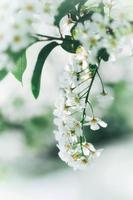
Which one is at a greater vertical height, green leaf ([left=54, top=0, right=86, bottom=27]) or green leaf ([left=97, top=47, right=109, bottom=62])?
green leaf ([left=54, top=0, right=86, bottom=27])

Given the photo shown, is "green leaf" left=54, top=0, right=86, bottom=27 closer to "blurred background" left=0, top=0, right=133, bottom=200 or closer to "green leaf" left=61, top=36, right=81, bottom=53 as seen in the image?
"green leaf" left=61, top=36, right=81, bottom=53

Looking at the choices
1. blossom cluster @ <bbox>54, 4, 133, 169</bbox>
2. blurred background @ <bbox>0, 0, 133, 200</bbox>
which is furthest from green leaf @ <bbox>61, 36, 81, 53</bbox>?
blurred background @ <bbox>0, 0, 133, 200</bbox>

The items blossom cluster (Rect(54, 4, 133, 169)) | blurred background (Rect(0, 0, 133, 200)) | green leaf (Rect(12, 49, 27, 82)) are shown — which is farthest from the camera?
blurred background (Rect(0, 0, 133, 200))

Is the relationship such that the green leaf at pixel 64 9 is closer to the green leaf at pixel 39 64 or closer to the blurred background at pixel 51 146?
the green leaf at pixel 39 64

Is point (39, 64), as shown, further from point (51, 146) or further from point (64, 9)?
point (51, 146)

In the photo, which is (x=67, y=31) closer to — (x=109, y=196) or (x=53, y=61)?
(x=109, y=196)

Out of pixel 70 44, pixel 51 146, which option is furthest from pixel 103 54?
pixel 51 146

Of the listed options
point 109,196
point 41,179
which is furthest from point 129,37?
point 41,179
